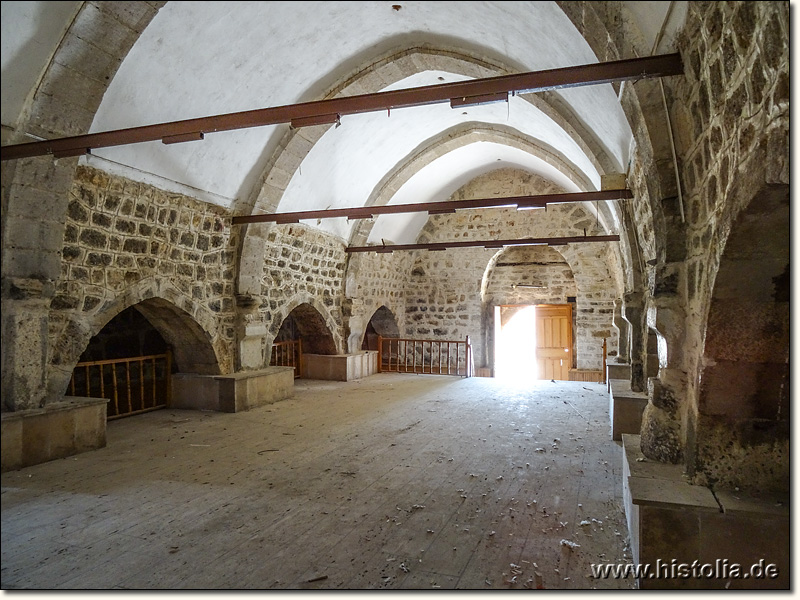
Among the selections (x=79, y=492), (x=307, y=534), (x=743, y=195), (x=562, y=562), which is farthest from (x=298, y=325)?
(x=743, y=195)

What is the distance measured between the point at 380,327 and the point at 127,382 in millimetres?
6565

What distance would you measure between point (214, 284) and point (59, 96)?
2.73m

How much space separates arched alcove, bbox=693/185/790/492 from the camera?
7.11 ft

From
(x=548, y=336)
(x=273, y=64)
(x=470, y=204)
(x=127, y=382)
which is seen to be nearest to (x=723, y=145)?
(x=470, y=204)

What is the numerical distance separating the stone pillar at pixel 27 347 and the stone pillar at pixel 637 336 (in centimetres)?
477

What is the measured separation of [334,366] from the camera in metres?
8.66

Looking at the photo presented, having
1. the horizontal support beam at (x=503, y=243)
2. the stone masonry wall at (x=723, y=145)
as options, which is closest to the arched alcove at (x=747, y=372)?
the stone masonry wall at (x=723, y=145)

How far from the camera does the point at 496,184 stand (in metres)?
11.1

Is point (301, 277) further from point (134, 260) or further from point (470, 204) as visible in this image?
point (470, 204)

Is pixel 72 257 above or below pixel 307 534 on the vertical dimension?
above

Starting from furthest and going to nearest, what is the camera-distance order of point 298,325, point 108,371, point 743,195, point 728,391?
point 298,325 < point 108,371 < point 728,391 < point 743,195

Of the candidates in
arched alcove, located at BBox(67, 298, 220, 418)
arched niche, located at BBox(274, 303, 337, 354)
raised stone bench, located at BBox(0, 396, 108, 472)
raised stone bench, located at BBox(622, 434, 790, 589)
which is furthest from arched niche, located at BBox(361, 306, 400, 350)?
raised stone bench, located at BBox(622, 434, 790, 589)

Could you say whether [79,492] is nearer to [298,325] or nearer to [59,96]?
[59,96]

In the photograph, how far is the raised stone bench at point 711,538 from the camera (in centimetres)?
221
